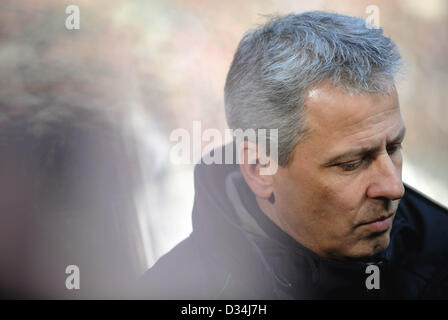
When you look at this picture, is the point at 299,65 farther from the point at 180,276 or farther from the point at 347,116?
the point at 180,276

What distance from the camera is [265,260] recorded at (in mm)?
887

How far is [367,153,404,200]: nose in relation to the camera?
785mm

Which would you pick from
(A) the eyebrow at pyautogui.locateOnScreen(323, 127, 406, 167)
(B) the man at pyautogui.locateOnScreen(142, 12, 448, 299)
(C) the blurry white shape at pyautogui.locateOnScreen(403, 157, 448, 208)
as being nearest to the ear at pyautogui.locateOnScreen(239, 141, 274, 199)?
(B) the man at pyautogui.locateOnScreen(142, 12, 448, 299)

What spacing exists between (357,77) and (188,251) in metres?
0.57

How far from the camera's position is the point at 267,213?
98 centimetres

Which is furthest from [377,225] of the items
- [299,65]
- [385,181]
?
[299,65]

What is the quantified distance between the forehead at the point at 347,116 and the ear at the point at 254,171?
0.52 feet

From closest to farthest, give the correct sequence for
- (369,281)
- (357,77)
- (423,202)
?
Result: (357,77) < (369,281) < (423,202)

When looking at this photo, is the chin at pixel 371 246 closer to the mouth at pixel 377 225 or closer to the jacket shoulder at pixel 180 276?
the mouth at pixel 377 225

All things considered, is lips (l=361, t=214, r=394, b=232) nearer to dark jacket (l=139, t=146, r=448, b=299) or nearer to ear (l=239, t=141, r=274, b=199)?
dark jacket (l=139, t=146, r=448, b=299)

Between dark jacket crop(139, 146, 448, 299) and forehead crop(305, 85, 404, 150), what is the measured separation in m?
0.26

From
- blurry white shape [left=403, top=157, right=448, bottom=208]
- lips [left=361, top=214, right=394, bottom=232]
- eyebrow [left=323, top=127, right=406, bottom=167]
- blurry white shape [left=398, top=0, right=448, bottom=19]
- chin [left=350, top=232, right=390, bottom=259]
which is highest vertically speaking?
blurry white shape [left=398, top=0, right=448, bottom=19]

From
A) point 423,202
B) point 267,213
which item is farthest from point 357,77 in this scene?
point 423,202
